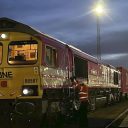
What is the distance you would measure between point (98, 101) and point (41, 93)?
16.1 meters

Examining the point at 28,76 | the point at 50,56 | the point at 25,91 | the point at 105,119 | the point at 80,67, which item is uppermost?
the point at 80,67

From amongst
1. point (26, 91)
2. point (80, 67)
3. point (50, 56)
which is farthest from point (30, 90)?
point (80, 67)

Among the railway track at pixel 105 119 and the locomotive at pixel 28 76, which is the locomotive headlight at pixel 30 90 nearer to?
the locomotive at pixel 28 76

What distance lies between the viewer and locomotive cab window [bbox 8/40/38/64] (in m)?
15.2

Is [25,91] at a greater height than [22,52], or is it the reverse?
[22,52]

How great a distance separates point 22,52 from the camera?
50.3 feet

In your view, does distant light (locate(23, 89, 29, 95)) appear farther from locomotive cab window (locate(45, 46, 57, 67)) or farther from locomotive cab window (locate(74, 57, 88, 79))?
locomotive cab window (locate(74, 57, 88, 79))

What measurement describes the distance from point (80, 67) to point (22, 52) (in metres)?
7.76

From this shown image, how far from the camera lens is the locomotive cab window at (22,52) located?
1517 centimetres

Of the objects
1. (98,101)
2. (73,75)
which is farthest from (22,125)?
(98,101)

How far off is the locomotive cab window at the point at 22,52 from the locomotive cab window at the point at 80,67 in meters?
5.61

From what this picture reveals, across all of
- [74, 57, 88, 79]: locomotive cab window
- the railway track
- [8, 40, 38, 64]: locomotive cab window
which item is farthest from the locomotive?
the railway track

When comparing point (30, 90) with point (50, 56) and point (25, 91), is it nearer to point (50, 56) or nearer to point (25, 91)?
point (25, 91)

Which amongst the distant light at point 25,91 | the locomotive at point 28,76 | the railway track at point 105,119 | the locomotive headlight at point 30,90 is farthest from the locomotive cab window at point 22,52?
the railway track at point 105,119
